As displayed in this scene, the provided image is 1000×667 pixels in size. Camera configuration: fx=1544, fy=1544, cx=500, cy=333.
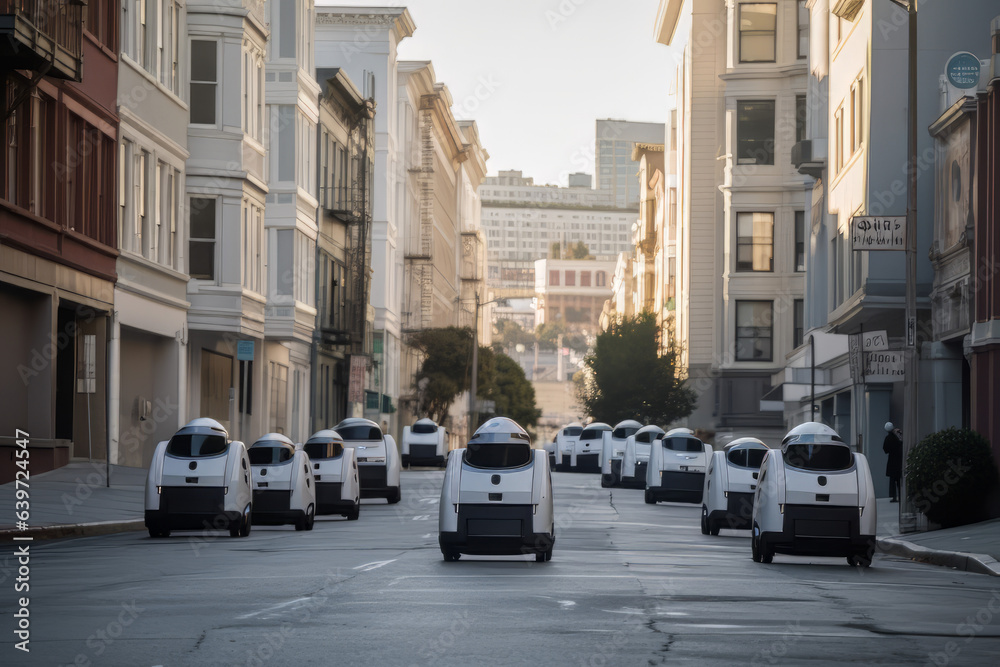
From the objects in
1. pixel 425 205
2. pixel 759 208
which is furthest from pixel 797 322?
pixel 425 205

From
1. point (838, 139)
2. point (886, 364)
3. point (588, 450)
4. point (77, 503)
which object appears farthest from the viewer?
point (588, 450)

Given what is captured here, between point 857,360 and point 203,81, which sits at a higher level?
point 203,81

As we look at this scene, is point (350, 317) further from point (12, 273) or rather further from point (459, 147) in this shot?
point (459, 147)

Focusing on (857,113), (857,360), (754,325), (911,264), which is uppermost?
(857,113)

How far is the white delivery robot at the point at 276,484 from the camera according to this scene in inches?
965

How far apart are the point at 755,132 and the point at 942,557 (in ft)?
153

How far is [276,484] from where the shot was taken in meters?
24.6

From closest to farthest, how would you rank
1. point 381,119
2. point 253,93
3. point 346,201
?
point 253,93 < point 346,201 < point 381,119

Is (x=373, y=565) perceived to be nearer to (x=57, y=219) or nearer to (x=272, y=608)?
(x=272, y=608)

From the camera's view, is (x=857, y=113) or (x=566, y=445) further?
(x=566, y=445)

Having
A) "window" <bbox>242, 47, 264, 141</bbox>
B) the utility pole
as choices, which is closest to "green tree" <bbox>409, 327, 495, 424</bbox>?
"window" <bbox>242, 47, 264, 141</bbox>

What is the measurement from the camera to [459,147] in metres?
112

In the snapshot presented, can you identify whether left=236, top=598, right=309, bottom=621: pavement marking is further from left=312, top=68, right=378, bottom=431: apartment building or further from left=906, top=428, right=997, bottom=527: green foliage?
left=312, top=68, right=378, bottom=431: apartment building

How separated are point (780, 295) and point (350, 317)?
18.0 meters
